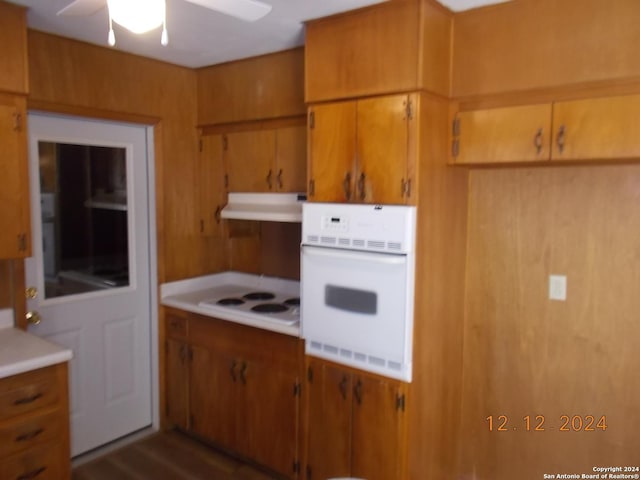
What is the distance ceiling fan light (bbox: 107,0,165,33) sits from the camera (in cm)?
136

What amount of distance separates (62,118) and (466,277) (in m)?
2.43

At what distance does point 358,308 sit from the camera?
233 centimetres

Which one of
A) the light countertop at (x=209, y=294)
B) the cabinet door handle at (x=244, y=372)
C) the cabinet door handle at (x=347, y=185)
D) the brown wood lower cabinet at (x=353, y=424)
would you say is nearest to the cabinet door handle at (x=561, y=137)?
the cabinet door handle at (x=347, y=185)

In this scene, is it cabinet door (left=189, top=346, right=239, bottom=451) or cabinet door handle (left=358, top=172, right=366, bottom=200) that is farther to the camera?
cabinet door (left=189, top=346, right=239, bottom=451)

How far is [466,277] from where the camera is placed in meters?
2.65

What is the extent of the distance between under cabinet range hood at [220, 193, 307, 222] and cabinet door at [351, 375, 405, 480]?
99 centimetres

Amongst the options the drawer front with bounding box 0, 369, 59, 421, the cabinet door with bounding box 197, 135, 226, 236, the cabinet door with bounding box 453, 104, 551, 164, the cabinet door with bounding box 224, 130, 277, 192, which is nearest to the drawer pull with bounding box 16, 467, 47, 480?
the drawer front with bounding box 0, 369, 59, 421

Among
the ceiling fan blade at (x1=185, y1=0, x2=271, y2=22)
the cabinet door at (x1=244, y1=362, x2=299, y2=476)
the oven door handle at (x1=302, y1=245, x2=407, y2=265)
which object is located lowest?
the cabinet door at (x1=244, y1=362, x2=299, y2=476)

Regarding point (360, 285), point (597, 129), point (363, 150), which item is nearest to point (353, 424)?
point (360, 285)

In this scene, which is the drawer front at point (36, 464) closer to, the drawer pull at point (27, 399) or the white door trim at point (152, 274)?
the drawer pull at point (27, 399)

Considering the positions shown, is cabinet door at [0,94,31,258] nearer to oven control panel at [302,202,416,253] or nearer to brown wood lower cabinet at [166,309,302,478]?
brown wood lower cabinet at [166,309,302,478]

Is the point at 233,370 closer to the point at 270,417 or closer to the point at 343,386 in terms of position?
the point at 270,417

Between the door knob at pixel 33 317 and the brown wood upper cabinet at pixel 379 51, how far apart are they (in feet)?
6.20

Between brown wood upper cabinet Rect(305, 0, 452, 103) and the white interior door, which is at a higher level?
brown wood upper cabinet Rect(305, 0, 452, 103)
